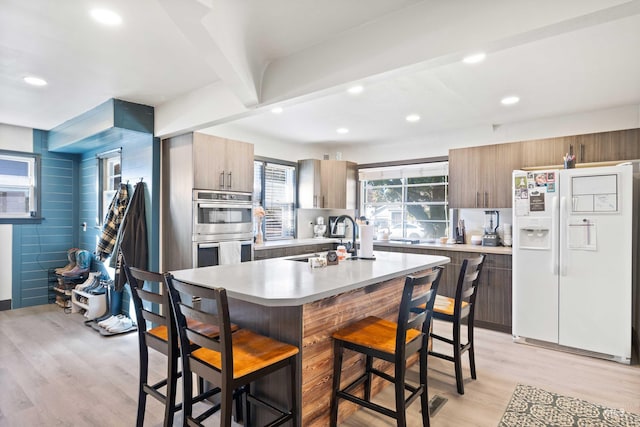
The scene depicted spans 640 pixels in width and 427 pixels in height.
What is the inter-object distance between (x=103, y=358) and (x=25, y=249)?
292 centimetres

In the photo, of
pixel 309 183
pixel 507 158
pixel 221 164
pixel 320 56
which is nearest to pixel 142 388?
pixel 320 56

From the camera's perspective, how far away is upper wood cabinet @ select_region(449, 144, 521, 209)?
13.7 ft

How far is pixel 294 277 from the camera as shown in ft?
6.82

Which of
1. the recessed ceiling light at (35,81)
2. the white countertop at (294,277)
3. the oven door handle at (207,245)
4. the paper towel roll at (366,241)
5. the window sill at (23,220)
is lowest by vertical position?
the white countertop at (294,277)

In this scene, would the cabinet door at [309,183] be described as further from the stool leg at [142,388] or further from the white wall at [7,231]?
the white wall at [7,231]

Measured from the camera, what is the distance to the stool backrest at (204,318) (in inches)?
57.0

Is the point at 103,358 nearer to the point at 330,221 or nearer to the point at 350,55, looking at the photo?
the point at 350,55

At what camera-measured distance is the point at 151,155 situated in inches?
152

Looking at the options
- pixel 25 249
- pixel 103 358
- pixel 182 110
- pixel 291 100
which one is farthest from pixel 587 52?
pixel 25 249

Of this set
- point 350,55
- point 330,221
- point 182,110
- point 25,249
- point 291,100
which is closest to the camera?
point 350,55

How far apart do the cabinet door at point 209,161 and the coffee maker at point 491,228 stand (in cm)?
329

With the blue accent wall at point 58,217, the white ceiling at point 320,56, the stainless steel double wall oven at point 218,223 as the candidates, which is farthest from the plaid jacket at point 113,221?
the stainless steel double wall oven at point 218,223

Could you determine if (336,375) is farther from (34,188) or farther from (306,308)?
(34,188)

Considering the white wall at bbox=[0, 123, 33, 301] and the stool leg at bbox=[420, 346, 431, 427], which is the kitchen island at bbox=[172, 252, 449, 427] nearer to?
the stool leg at bbox=[420, 346, 431, 427]
